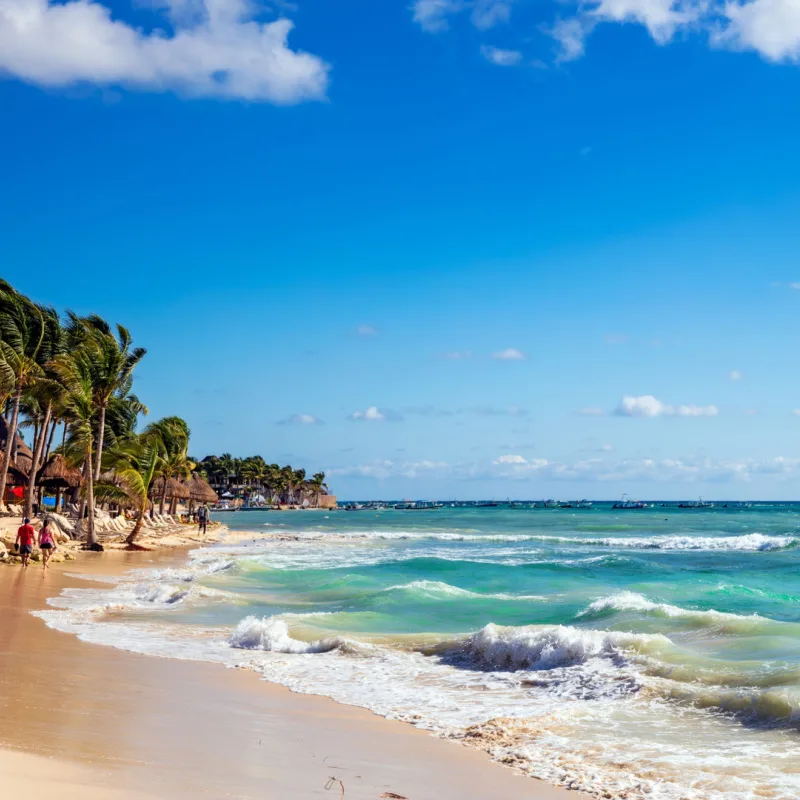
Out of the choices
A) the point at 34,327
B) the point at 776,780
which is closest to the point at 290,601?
the point at 776,780

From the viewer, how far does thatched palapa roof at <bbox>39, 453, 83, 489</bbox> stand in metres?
37.9

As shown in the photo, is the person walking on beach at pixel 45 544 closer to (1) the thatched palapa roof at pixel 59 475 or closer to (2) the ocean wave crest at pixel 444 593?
(2) the ocean wave crest at pixel 444 593

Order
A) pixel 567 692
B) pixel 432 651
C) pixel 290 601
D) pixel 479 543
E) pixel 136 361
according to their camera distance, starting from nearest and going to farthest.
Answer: pixel 567 692, pixel 432 651, pixel 290 601, pixel 136 361, pixel 479 543

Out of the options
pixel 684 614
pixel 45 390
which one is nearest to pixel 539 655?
pixel 684 614

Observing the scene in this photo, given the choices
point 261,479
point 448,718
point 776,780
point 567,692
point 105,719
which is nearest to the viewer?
point 776,780

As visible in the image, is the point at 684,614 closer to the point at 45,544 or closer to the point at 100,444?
the point at 45,544

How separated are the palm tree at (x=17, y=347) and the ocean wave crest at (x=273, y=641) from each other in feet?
47.4

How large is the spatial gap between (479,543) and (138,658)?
36424 mm

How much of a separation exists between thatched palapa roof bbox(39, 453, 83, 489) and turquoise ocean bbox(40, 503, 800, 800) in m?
16.3

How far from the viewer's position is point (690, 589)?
20375 mm

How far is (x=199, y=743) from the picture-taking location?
6.38 meters

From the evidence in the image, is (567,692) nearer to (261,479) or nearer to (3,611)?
(3,611)

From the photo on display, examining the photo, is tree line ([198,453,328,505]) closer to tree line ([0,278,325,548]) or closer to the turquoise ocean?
tree line ([0,278,325,548])

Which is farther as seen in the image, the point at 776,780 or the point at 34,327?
the point at 34,327
